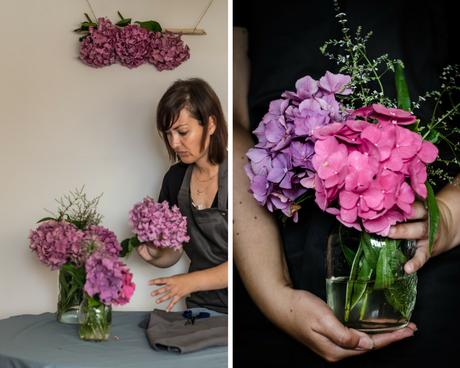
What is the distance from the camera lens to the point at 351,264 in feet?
3.15

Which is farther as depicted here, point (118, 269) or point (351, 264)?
point (118, 269)

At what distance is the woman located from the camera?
2238 millimetres

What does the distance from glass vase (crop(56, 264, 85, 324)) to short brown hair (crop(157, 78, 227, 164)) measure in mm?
495

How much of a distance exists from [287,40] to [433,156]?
0.27 metres

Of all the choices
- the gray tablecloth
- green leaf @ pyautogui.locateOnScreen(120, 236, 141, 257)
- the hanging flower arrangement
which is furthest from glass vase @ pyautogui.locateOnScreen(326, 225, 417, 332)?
the hanging flower arrangement

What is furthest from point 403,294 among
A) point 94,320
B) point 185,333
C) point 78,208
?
point 78,208

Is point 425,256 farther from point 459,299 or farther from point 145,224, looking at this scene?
point 145,224

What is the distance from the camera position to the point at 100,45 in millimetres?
2518

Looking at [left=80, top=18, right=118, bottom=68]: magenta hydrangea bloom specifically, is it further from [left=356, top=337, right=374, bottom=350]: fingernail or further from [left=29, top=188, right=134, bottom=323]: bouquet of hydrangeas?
[left=356, top=337, right=374, bottom=350]: fingernail

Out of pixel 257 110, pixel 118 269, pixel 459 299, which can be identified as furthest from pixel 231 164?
pixel 118 269

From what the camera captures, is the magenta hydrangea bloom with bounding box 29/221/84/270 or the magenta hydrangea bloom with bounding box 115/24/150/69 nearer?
the magenta hydrangea bloom with bounding box 29/221/84/270

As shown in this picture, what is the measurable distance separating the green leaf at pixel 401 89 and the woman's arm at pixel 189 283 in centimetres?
134

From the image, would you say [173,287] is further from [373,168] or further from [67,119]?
[373,168]

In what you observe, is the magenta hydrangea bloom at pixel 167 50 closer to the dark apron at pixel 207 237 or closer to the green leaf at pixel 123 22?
the green leaf at pixel 123 22
